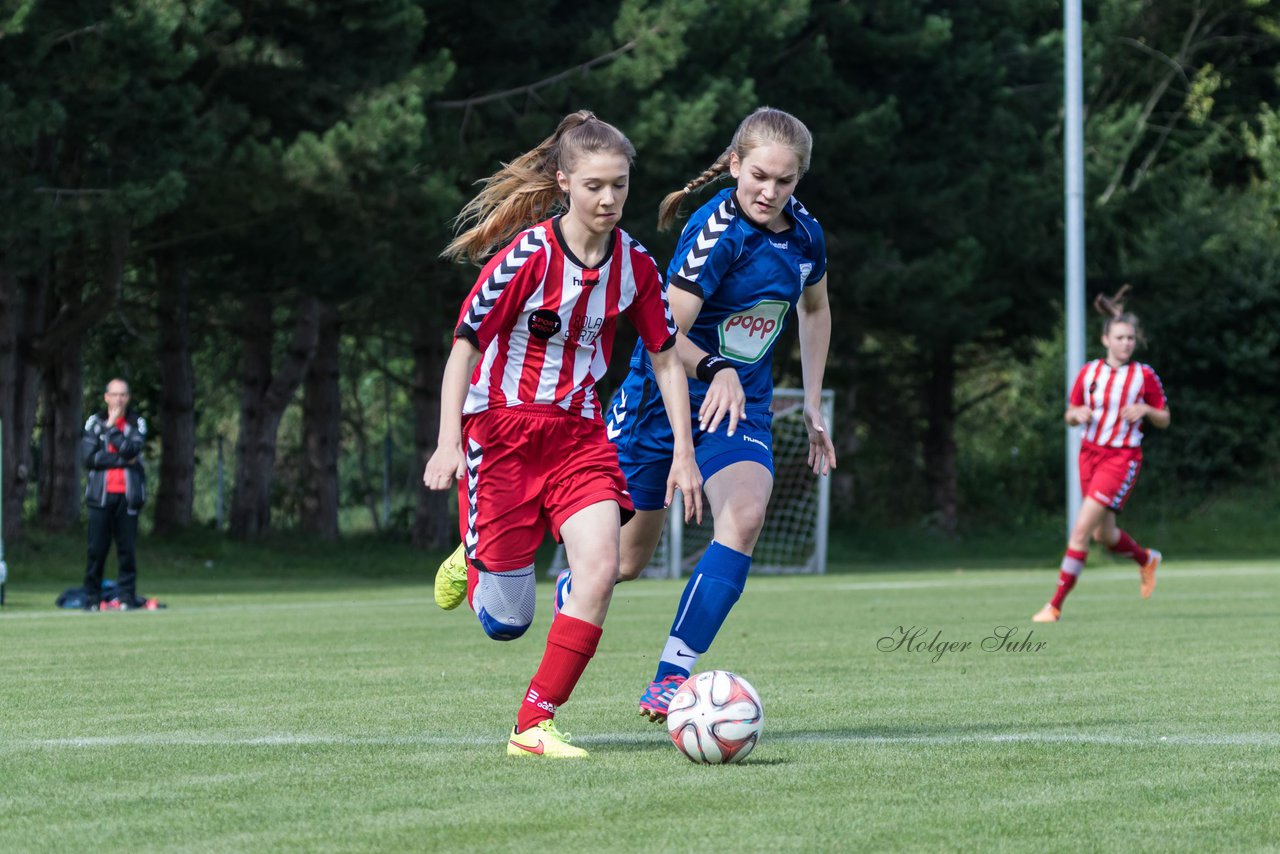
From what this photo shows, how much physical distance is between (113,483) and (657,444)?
9692 mm

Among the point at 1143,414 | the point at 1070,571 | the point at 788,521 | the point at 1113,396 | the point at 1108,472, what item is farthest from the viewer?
the point at 788,521

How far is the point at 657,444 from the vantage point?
676 centimetres

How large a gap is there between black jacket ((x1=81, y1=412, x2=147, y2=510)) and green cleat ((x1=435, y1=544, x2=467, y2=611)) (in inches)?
358

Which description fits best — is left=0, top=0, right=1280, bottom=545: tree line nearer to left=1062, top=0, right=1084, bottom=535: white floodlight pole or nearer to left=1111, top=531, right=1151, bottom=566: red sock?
left=1062, top=0, right=1084, bottom=535: white floodlight pole

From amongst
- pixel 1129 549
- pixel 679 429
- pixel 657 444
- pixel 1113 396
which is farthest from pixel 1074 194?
pixel 679 429

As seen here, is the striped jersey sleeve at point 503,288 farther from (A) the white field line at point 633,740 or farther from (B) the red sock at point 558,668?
(A) the white field line at point 633,740

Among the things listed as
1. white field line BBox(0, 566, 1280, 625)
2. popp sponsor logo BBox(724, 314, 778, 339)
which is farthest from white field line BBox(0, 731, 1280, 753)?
white field line BBox(0, 566, 1280, 625)

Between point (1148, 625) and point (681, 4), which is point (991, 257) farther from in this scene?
point (1148, 625)

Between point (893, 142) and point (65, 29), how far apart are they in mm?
13435

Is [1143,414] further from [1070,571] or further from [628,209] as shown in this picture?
[628,209]

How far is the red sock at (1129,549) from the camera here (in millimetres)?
14125

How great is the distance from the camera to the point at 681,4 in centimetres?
2267

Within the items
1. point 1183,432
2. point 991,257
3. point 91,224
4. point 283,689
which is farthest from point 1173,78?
point 283,689

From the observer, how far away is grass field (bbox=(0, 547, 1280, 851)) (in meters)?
4.34
